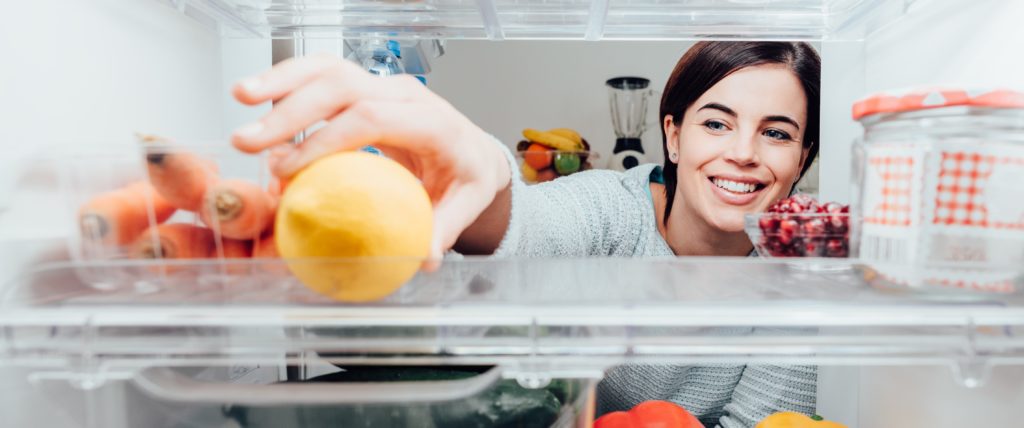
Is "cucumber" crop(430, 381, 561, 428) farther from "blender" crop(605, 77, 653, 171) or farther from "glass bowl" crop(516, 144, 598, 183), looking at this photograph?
"blender" crop(605, 77, 653, 171)

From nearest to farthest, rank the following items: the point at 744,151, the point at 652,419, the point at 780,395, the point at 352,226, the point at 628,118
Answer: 1. the point at 352,226
2. the point at 652,419
3. the point at 780,395
4. the point at 744,151
5. the point at 628,118

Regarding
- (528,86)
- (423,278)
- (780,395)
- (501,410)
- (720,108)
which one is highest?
(528,86)

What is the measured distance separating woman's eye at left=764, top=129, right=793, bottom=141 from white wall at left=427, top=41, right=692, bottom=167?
1.10 metres

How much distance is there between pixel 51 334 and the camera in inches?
15.6

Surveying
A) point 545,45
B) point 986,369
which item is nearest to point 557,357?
point 986,369

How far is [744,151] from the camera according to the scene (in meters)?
1.04

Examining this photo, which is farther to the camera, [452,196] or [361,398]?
[452,196]

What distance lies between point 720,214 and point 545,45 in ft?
4.29

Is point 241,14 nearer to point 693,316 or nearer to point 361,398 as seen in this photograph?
point 361,398

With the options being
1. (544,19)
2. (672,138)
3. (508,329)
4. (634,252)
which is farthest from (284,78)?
(672,138)

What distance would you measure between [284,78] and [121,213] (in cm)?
15

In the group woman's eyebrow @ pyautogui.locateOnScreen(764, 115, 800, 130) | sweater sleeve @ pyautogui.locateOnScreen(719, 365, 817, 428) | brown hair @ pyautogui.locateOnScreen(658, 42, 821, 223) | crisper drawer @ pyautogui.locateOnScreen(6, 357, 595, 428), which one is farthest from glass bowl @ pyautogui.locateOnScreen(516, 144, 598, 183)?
crisper drawer @ pyautogui.locateOnScreen(6, 357, 595, 428)

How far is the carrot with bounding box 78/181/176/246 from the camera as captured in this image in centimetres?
41

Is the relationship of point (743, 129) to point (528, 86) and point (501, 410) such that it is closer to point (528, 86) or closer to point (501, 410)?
point (501, 410)
